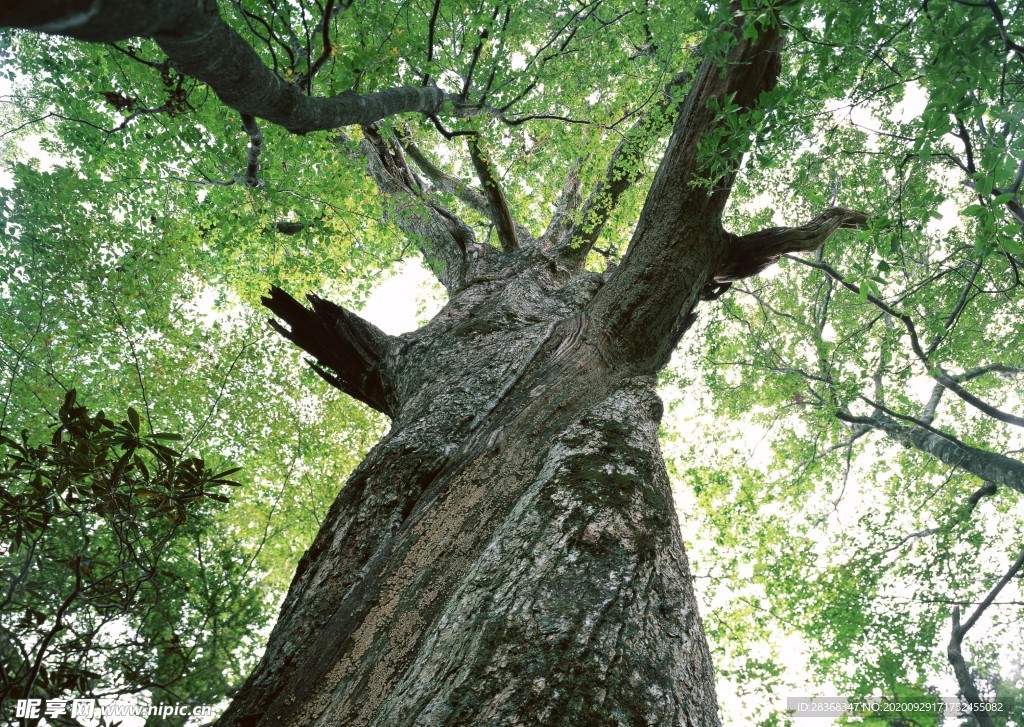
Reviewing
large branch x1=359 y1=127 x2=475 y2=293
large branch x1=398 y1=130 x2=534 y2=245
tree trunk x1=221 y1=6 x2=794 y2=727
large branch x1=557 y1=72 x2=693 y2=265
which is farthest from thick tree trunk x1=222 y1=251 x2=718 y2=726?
large branch x1=398 y1=130 x2=534 y2=245

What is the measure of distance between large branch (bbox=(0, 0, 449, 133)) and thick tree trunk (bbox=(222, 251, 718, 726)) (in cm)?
180

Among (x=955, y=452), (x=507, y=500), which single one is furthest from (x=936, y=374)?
(x=507, y=500)

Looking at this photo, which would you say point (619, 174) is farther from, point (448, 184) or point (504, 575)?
point (504, 575)

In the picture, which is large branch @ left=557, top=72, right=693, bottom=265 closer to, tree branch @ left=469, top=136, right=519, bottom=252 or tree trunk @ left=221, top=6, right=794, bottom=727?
tree branch @ left=469, top=136, right=519, bottom=252

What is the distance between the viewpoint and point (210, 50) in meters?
1.82

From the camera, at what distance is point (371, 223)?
6.95 m

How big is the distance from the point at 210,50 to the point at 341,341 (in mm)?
2508

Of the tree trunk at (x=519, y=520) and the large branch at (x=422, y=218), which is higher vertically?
the large branch at (x=422, y=218)

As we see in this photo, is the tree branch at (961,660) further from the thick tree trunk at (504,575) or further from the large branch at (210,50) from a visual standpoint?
the large branch at (210,50)

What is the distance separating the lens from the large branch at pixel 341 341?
3918 millimetres

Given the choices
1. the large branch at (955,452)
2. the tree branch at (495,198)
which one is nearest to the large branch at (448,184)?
the tree branch at (495,198)

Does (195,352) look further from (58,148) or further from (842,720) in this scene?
(842,720)

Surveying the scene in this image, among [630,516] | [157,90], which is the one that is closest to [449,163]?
[157,90]

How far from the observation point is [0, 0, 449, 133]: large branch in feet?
3.12
